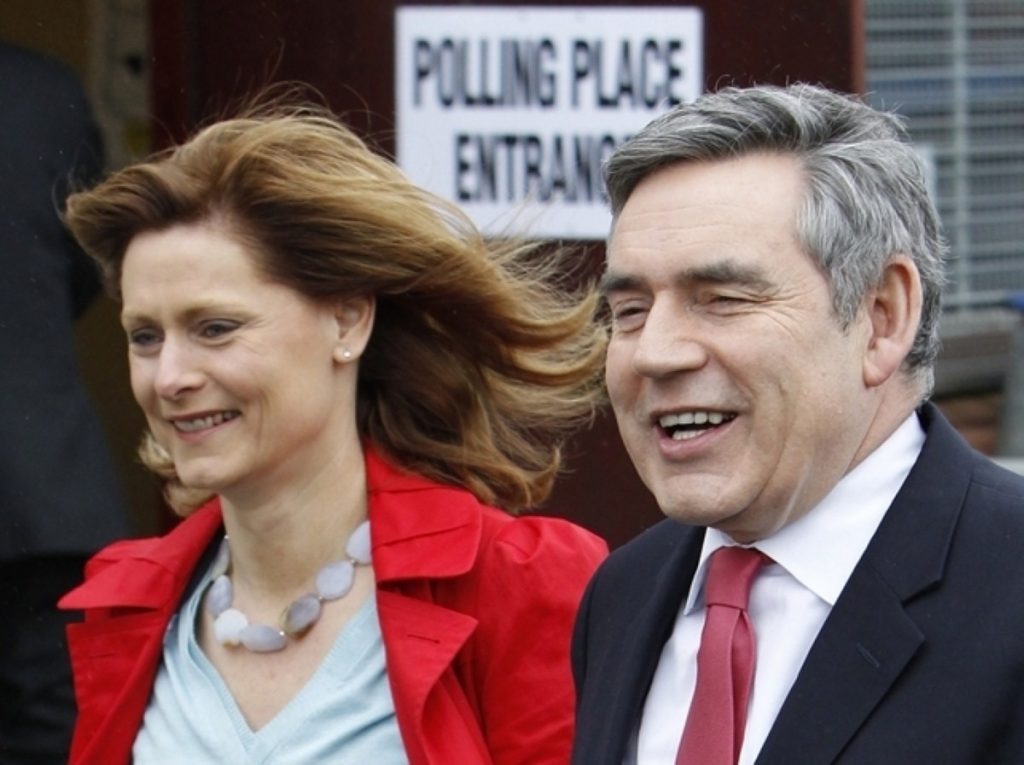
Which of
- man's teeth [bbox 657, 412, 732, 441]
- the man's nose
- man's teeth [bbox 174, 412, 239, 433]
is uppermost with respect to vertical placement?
the man's nose

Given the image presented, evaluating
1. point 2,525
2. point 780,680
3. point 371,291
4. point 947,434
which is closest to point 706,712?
point 780,680

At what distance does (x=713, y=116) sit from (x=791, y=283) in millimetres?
238

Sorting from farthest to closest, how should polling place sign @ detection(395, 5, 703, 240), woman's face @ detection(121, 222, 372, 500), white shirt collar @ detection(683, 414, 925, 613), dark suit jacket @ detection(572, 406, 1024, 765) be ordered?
1. polling place sign @ detection(395, 5, 703, 240)
2. woman's face @ detection(121, 222, 372, 500)
3. white shirt collar @ detection(683, 414, 925, 613)
4. dark suit jacket @ detection(572, 406, 1024, 765)

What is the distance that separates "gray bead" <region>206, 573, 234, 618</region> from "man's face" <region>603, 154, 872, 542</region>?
1.06 metres

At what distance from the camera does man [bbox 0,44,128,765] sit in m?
4.26

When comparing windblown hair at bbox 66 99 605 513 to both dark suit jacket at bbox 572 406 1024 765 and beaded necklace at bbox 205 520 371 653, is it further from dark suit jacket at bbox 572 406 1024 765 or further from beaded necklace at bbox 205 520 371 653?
dark suit jacket at bbox 572 406 1024 765

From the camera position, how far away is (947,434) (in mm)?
2449

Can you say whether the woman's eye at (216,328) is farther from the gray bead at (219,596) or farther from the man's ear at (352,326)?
the gray bead at (219,596)

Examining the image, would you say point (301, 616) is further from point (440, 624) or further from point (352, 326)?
point (352, 326)

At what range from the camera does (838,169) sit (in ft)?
7.89

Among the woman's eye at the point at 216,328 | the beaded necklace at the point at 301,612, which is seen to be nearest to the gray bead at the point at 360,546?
the beaded necklace at the point at 301,612

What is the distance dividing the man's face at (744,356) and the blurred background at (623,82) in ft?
6.32

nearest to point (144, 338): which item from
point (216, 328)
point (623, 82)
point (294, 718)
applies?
point (216, 328)

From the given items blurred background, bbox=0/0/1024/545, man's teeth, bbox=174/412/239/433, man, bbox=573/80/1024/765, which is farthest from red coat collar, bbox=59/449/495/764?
blurred background, bbox=0/0/1024/545
